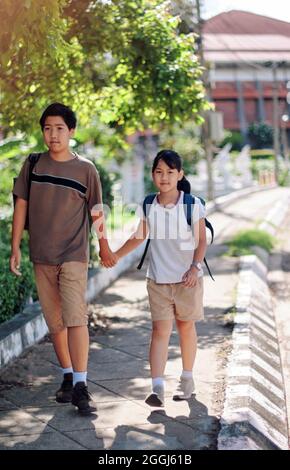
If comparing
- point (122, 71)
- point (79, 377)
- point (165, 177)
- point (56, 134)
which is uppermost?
point (122, 71)

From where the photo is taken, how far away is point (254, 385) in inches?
246

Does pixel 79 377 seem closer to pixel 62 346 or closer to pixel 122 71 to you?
pixel 62 346

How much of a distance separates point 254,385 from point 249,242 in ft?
32.7

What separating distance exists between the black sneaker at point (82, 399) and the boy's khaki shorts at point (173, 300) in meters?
0.62

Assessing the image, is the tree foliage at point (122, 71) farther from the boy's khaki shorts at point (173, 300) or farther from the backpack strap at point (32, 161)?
the boy's khaki shorts at point (173, 300)

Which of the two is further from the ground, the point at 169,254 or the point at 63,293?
the point at 169,254

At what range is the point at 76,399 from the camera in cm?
570

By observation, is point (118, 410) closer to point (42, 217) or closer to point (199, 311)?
point (199, 311)

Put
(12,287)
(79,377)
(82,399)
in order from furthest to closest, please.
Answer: (12,287)
(79,377)
(82,399)

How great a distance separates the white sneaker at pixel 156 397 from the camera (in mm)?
5707

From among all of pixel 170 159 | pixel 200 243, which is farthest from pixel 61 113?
pixel 200 243

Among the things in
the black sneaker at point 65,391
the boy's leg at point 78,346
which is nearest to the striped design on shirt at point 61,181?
the boy's leg at point 78,346

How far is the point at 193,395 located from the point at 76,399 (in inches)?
32.6

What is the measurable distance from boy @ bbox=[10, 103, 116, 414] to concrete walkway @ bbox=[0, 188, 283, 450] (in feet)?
1.02
